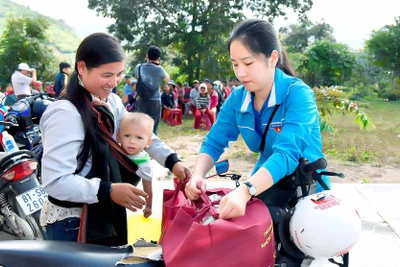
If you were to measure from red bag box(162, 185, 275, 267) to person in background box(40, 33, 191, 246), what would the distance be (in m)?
0.36

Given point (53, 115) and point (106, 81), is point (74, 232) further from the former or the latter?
point (106, 81)

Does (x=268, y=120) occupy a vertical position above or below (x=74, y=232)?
above

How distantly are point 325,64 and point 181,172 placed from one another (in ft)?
85.8

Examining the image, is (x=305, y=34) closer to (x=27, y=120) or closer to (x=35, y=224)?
(x=27, y=120)

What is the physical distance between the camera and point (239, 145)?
33.2 ft

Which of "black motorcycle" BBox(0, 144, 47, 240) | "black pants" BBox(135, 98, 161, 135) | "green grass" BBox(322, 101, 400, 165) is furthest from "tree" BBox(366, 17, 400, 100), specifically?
"black motorcycle" BBox(0, 144, 47, 240)

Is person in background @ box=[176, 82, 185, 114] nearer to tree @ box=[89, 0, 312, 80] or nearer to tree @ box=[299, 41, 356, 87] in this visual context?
tree @ box=[89, 0, 312, 80]

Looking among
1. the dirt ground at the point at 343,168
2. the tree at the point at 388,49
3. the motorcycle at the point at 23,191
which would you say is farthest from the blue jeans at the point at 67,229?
the tree at the point at 388,49

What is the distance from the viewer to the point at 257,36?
184 centimetres

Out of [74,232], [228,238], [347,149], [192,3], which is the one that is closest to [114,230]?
[74,232]

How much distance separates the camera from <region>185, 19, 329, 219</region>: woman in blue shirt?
1739mm

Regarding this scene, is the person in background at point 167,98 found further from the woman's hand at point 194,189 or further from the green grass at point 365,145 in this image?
the woman's hand at point 194,189

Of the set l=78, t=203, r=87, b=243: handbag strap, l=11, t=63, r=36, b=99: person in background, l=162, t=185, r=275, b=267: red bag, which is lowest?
l=11, t=63, r=36, b=99: person in background

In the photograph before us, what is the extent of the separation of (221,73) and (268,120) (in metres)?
21.5
